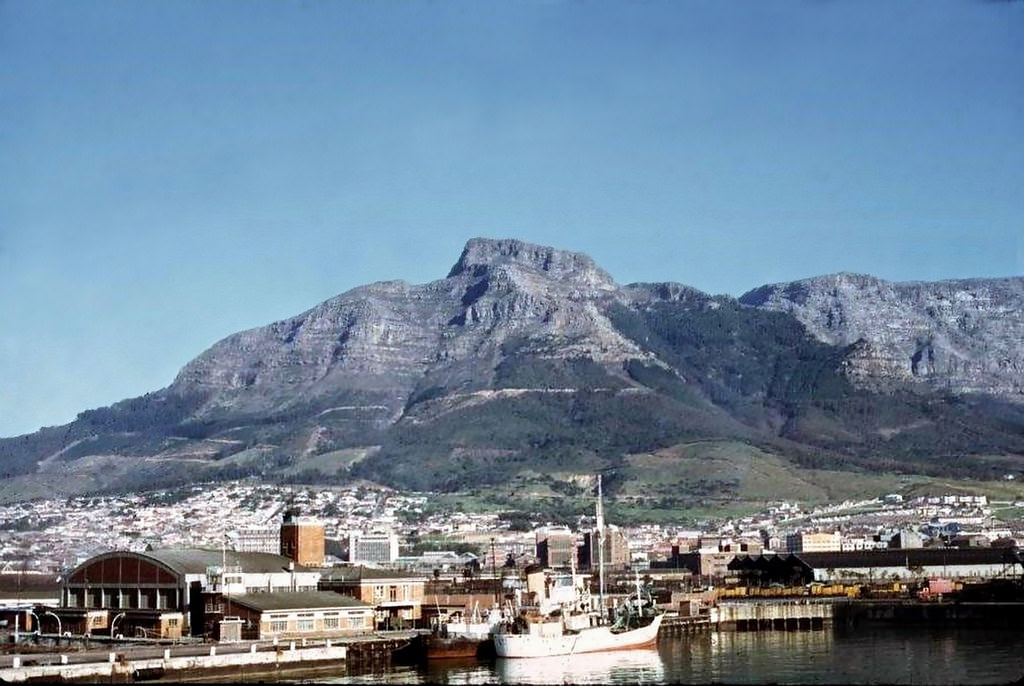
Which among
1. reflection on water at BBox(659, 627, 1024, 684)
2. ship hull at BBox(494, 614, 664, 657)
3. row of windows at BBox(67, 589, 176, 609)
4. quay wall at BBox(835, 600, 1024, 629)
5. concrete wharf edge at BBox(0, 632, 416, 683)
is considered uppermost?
row of windows at BBox(67, 589, 176, 609)

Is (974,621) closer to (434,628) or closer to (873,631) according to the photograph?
(873,631)

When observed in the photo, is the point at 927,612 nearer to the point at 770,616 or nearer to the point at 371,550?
the point at 770,616

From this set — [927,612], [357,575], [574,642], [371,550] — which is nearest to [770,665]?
[574,642]

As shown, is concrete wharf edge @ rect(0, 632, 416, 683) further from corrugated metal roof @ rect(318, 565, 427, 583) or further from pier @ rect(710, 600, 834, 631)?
pier @ rect(710, 600, 834, 631)

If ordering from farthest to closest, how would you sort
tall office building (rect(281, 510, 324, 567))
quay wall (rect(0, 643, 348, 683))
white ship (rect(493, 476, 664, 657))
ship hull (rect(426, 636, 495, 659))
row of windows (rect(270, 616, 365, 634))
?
tall office building (rect(281, 510, 324, 567)) < ship hull (rect(426, 636, 495, 659)) < white ship (rect(493, 476, 664, 657)) < row of windows (rect(270, 616, 365, 634)) < quay wall (rect(0, 643, 348, 683))

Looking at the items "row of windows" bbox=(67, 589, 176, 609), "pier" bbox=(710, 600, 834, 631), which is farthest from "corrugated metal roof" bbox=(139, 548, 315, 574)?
"pier" bbox=(710, 600, 834, 631)

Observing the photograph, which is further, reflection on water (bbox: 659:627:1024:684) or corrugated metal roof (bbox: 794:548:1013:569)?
corrugated metal roof (bbox: 794:548:1013:569)

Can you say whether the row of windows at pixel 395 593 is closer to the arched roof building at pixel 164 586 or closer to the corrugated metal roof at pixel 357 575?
the corrugated metal roof at pixel 357 575

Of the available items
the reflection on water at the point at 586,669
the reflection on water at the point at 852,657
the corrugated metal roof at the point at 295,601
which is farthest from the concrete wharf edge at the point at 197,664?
the reflection on water at the point at 852,657
